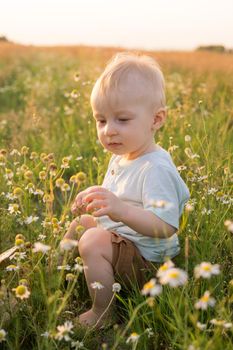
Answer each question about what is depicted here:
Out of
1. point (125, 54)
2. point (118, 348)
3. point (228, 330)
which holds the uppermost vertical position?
point (125, 54)

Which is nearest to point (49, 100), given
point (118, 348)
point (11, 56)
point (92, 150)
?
point (92, 150)

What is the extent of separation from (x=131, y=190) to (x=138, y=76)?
1.64 ft

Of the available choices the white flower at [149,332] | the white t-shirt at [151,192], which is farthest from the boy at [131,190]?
the white flower at [149,332]

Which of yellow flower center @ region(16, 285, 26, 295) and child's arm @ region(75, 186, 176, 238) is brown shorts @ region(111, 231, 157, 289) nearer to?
child's arm @ region(75, 186, 176, 238)

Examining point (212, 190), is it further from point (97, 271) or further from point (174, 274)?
point (174, 274)

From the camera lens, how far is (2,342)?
93.8 inches

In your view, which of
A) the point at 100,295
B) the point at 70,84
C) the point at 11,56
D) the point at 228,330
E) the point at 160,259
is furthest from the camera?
the point at 11,56

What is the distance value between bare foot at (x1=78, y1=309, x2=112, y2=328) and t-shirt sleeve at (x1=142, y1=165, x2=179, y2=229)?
0.46 m

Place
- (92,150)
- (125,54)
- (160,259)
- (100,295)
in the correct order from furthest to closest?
(92,150) → (125,54) → (160,259) → (100,295)

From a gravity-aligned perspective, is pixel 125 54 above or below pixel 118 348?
above

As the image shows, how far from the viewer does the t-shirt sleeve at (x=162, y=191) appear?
2.60m

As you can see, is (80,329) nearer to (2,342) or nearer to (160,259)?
(2,342)

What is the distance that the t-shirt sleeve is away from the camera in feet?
8.54

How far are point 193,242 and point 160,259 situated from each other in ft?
0.60
